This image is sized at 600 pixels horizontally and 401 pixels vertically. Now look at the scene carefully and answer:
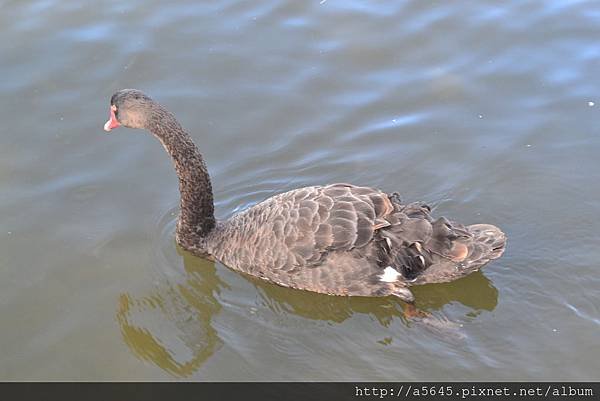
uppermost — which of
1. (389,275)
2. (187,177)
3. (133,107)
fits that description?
(133,107)

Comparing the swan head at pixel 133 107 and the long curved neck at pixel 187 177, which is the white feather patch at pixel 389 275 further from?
the swan head at pixel 133 107

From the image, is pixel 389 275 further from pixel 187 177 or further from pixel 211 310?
pixel 187 177

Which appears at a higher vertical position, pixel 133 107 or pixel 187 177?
pixel 133 107

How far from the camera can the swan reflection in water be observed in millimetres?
5082

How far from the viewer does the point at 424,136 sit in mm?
6785

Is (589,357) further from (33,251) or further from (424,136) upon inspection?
(33,251)

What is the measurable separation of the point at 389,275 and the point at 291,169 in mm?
1744

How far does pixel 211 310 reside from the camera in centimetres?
541

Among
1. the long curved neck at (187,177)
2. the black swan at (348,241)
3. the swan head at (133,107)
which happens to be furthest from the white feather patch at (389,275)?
the swan head at (133,107)

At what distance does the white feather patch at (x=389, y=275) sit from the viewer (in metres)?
5.14

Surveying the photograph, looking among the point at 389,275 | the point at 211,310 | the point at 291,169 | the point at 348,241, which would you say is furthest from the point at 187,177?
the point at 389,275

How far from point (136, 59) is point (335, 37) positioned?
2041 millimetres

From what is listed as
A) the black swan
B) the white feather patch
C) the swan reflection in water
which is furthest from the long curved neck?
the white feather patch

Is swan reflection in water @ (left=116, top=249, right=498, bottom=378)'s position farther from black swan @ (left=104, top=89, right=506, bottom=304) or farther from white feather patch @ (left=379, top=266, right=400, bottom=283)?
white feather patch @ (left=379, top=266, right=400, bottom=283)
